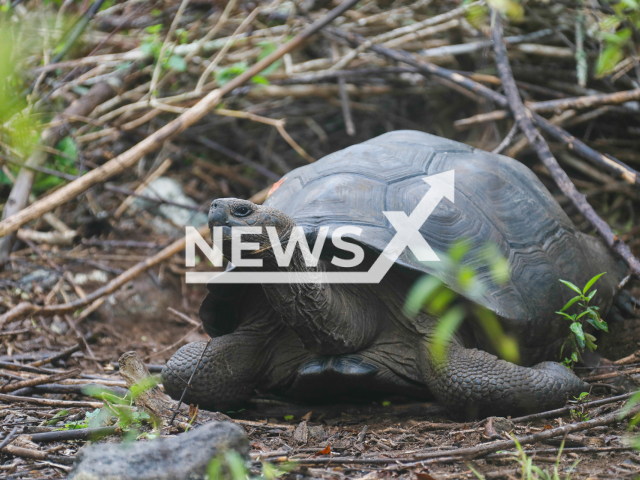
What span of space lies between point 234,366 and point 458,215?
121cm

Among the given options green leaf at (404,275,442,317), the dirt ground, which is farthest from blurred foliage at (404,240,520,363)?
the dirt ground

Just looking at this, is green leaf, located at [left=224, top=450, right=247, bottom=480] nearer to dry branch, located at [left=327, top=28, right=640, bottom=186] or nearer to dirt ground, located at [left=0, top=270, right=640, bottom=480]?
dirt ground, located at [left=0, top=270, right=640, bottom=480]

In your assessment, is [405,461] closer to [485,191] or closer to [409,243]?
[409,243]

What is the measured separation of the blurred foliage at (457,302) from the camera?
89.6 inches

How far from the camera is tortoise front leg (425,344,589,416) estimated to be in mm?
2246

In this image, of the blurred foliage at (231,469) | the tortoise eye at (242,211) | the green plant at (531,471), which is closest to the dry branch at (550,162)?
the green plant at (531,471)

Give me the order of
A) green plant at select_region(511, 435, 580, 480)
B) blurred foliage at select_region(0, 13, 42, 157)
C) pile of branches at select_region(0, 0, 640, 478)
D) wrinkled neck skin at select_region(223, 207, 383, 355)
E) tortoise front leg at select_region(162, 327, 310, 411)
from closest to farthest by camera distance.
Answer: blurred foliage at select_region(0, 13, 42, 157)
green plant at select_region(511, 435, 580, 480)
wrinkled neck skin at select_region(223, 207, 383, 355)
tortoise front leg at select_region(162, 327, 310, 411)
pile of branches at select_region(0, 0, 640, 478)

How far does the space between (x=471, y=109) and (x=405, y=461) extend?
4653 millimetres

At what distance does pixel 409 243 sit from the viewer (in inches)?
93.0

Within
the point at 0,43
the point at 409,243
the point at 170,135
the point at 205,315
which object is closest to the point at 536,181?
the point at 409,243

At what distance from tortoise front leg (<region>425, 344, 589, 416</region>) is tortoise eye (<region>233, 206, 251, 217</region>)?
3.29 feet

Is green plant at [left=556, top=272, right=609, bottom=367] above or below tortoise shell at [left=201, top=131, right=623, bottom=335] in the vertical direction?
below

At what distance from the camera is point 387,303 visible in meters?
2.55

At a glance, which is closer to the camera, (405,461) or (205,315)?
(405,461)
